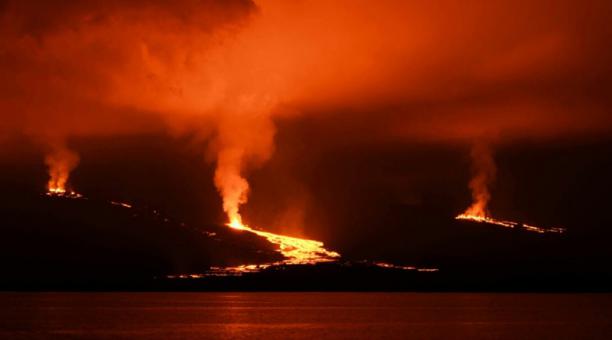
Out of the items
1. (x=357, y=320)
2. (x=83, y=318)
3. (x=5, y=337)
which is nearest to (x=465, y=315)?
(x=357, y=320)

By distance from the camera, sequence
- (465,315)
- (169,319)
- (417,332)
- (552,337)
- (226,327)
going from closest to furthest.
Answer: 1. (552,337)
2. (417,332)
3. (226,327)
4. (169,319)
5. (465,315)

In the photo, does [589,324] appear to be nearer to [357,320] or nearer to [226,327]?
[357,320]

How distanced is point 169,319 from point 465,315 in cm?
4569

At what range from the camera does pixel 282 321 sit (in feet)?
454

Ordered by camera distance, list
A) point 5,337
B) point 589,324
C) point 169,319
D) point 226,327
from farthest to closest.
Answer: point 169,319
point 589,324
point 226,327
point 5,337

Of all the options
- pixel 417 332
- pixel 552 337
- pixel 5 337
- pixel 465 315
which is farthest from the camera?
pixel 465 315

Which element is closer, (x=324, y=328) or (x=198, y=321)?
(x=324, y=328)

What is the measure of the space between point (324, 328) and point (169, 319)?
30.4 meters

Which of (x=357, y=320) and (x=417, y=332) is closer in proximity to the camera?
(x=417, y=332)

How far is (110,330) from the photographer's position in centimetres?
11250

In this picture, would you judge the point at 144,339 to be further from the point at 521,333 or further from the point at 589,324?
the point at 589,324

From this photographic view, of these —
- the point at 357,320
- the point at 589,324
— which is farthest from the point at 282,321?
the point at 589,324

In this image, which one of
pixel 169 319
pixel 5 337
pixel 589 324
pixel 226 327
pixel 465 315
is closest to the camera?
pixel 5 337

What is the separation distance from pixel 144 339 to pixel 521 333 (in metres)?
41.4
